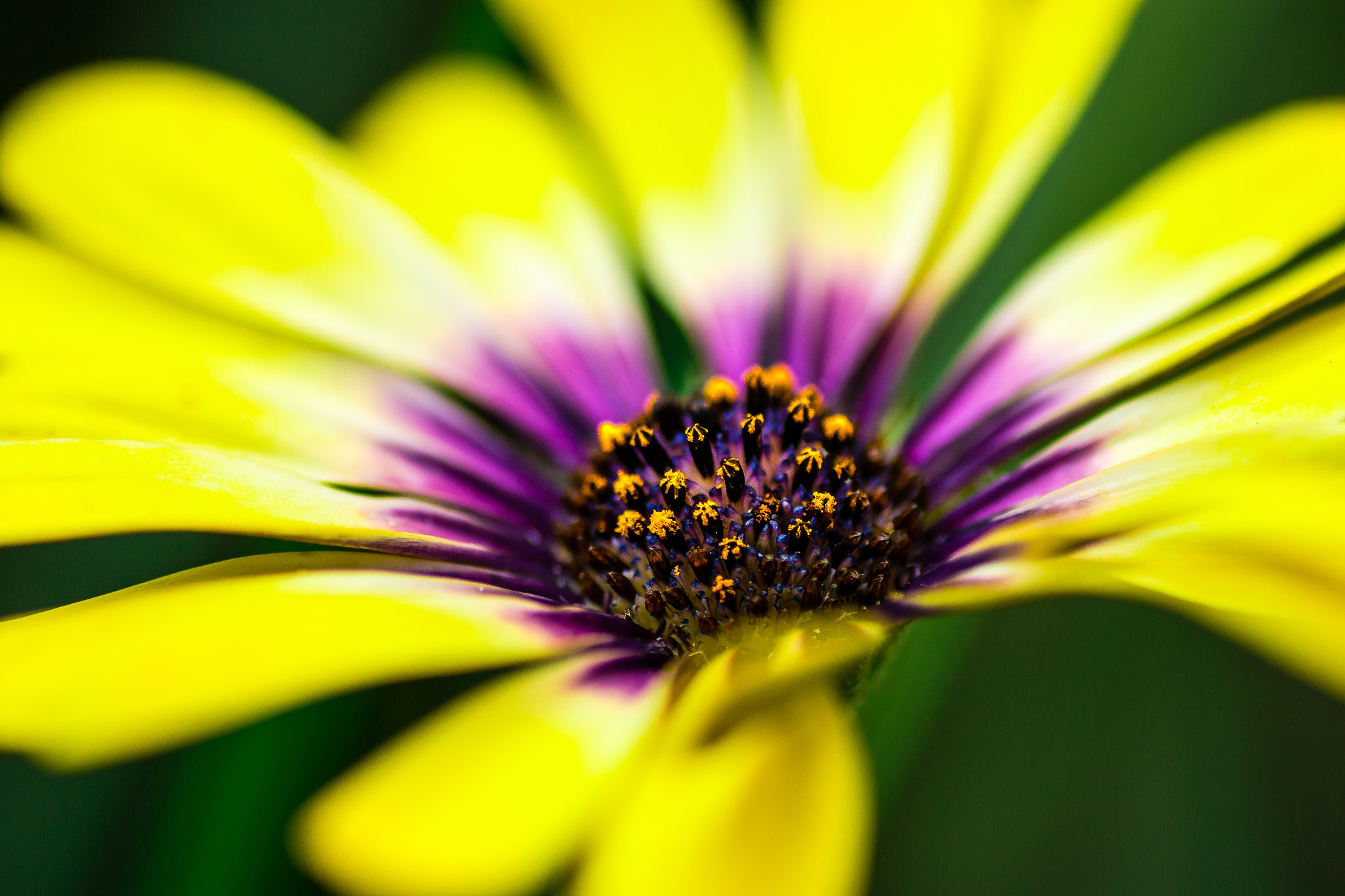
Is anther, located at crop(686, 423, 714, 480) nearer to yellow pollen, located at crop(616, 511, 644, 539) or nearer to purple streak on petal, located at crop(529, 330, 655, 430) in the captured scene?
yellow pollen, located at crop(616, 511, 644, 539)

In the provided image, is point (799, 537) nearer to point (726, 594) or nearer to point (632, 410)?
point (726, 594)

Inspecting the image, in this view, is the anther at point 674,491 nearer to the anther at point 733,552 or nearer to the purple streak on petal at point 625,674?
the anther at point 733,552

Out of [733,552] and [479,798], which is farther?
[733,552]

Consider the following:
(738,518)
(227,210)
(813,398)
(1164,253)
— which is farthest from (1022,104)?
(227,210)

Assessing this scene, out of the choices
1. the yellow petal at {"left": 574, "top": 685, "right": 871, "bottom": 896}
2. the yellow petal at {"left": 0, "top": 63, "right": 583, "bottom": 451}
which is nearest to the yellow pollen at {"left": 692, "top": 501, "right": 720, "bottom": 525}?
the yellow petal at {"left": 0, "top": 63, "right": 583, "bottom": 451}

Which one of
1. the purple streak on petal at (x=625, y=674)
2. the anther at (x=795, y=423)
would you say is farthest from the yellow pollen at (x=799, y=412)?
the purple streak on petal at (x=625, y=674)

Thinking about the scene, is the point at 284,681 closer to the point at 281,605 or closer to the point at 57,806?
the point at 281,605
